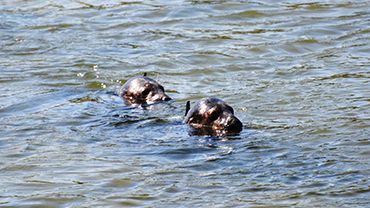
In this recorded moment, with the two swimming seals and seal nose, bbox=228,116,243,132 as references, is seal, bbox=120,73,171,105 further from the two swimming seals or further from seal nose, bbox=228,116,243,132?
seal nose, bbox=228,116,243,132

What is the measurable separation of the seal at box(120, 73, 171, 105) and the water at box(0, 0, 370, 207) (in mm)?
145

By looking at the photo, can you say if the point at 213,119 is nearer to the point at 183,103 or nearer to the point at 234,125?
the point at 234,125

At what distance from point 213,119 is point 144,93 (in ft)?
4.99

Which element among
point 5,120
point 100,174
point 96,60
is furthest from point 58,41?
point 100,174

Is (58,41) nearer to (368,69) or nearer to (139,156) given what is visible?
(368,69)

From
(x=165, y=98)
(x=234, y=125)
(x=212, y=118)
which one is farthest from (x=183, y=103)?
(x=234, y=125)

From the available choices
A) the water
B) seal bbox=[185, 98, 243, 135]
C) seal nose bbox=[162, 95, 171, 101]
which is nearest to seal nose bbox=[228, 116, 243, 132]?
seal bbox=[185, 98, 243, 135]

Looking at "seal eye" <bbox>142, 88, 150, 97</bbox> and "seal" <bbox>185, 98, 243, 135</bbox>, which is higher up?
"seal" <bbox>185, 98, 243, 135</bbox>

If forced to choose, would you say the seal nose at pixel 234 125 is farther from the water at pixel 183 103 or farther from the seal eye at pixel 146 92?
the seal eye at pixel 146 92

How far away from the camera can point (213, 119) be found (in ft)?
30.3

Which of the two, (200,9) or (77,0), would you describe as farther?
(77,0)

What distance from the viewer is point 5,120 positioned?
32.9ft

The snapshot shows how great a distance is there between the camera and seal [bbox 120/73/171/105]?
10.5 meters

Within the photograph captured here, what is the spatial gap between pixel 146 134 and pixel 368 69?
3.44 meters
